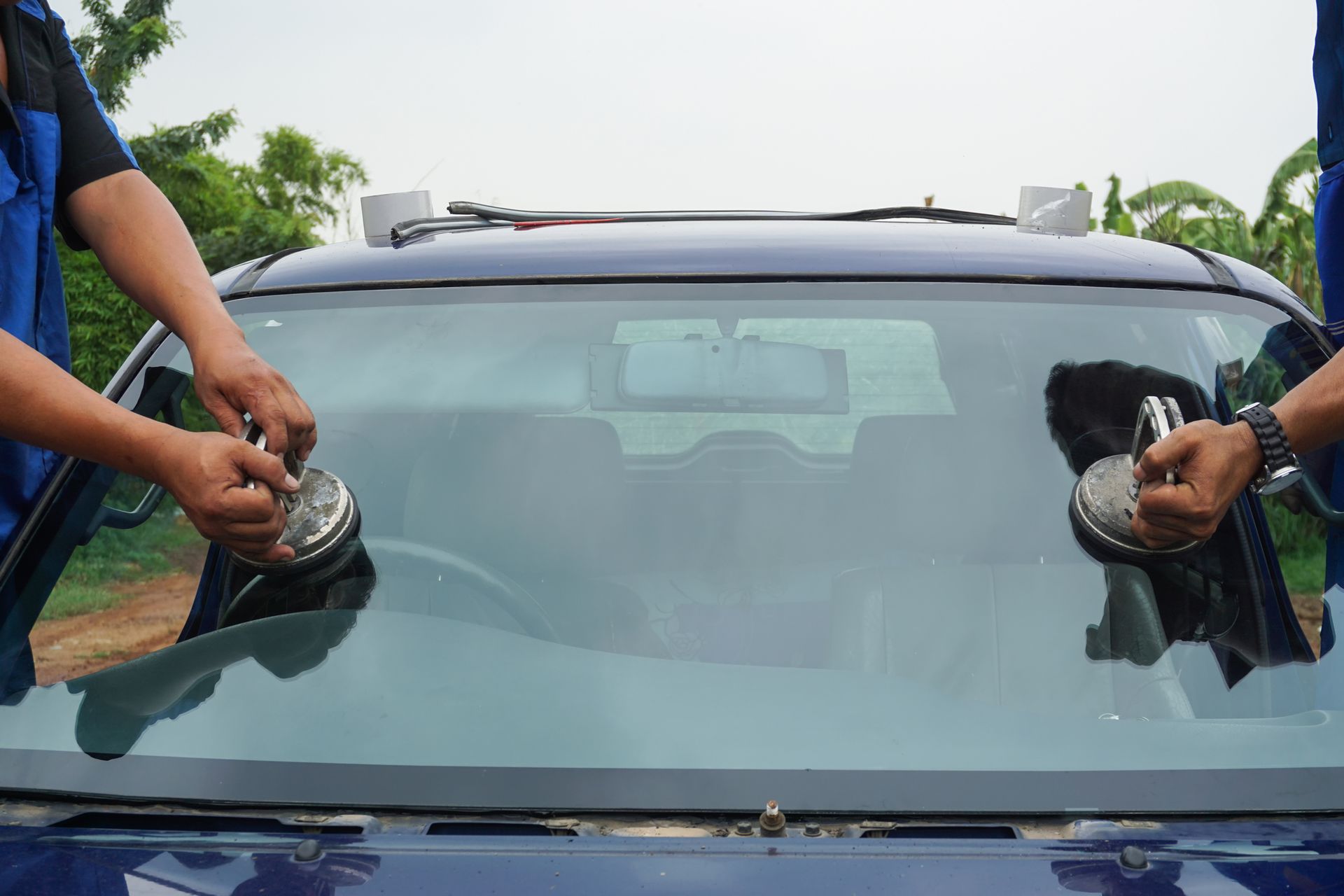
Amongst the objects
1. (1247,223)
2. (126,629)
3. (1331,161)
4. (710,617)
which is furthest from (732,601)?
(1247,223)

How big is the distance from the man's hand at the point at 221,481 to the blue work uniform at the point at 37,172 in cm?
48

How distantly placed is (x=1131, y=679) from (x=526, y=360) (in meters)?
0.83

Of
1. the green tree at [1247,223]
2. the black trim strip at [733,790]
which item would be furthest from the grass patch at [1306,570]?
the green tree at [1247,223]

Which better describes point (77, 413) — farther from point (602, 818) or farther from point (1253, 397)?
point (1253, 397)

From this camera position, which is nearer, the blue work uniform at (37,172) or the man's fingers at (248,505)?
the man's fingers at (248,505)

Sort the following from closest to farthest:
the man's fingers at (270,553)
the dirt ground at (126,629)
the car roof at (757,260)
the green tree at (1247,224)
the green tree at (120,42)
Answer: the man's fingers at (270,553) → the dirt ground at (126,629) → the car roof at (757,260) → the green tree at (1247,224) → the green tree at (120,42)

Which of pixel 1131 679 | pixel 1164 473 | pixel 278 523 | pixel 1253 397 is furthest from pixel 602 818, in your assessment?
pixel 1253 397

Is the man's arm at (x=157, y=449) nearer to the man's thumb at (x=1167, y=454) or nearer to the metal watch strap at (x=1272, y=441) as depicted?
the man's thumb at (x=1167, y=454)

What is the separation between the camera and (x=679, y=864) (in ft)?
3.31

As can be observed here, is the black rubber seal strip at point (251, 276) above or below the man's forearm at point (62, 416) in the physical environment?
above

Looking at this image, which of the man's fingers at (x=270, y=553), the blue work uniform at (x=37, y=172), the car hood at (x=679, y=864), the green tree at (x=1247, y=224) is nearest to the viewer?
the car hood at (x=679, y=864)

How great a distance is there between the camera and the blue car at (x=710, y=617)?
106 cm

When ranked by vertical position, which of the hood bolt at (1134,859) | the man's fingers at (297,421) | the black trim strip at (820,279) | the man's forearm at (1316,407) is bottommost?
the hood bolt at (1134,859)

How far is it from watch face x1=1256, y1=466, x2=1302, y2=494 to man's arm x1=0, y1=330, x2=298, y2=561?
3.49 feet
